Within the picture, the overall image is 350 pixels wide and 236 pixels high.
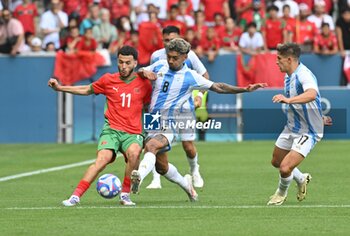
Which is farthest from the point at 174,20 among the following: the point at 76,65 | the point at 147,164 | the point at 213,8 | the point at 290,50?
the point at 147,164

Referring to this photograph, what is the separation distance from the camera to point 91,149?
2444 cm

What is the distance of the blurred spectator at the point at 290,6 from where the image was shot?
91.5 feet

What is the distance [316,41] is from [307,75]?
14085 millimetres

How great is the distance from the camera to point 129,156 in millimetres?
13102

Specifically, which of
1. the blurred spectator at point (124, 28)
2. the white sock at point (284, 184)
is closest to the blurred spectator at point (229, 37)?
the blurred spectator at point (124, 28)

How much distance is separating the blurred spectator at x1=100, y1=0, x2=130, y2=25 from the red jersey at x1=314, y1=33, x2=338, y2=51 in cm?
496

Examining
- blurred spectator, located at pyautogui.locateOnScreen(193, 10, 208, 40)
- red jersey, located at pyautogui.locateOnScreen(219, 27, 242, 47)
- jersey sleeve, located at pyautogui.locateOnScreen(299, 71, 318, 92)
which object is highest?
jersey sleeve, located at pyautogui.locateOnScreen(299, 71, 318, 92)

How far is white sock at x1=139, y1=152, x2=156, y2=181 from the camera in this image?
12766mm

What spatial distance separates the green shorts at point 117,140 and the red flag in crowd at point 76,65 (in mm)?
13457

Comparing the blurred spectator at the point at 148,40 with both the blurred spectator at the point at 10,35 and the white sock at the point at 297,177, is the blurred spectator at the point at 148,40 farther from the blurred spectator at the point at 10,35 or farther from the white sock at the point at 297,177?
the white sock at the point at 297,177

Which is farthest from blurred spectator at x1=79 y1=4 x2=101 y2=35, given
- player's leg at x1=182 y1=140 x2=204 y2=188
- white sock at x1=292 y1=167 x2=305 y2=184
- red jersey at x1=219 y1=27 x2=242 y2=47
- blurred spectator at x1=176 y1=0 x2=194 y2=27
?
white sock at x1=292 y1=167 x2=305 y2=184

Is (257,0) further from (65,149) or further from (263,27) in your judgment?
(65,149)

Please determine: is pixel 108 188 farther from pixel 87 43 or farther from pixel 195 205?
pixel 87 43

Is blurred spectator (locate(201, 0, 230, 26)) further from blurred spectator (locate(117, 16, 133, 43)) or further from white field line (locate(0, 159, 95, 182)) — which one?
white field line (locate(0, 159, 95, 182))
